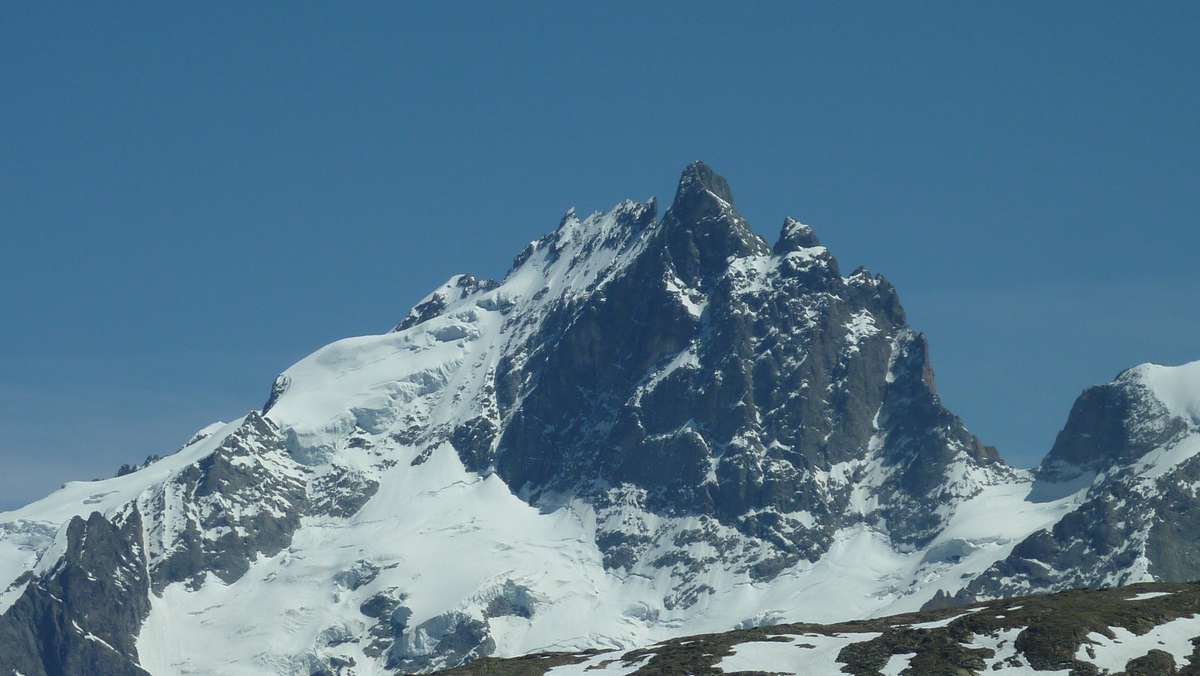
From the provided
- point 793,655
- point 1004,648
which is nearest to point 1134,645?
point 1004,648

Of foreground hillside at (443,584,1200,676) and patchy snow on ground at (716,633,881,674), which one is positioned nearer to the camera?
foreground hillside at (443,584,1200,676)

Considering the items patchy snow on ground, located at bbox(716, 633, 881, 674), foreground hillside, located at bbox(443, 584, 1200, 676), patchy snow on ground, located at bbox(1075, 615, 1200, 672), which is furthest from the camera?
patchy snow on ground, located at bbox(716, 633, 881, 674)

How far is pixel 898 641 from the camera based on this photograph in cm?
18912

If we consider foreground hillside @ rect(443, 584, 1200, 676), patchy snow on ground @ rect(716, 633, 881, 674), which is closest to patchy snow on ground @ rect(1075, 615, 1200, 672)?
foreground hillside @ rect(443, 584, 1200, 676)

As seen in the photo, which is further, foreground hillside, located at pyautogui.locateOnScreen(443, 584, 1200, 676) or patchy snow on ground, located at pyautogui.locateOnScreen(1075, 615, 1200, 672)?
foreground hillside, located at pyautogui.locateOnScreen(443, 584, 1200, 676)

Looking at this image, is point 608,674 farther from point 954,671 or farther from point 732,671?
point 954,671

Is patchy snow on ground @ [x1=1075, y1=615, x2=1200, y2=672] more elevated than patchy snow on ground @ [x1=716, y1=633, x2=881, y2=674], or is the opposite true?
patchy snow on ground @ [x1=716, y1=633, x2=881, y2=674]

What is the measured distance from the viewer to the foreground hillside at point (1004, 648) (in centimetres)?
17788

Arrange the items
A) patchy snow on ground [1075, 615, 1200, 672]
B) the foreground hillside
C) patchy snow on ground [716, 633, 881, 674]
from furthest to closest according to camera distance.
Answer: patchy snow on ground [716, 633, 881, 674]
the foreground hillside
patchy snow on ground [1075, 615, 1200, 672]

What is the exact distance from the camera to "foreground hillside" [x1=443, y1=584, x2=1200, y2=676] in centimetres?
17788

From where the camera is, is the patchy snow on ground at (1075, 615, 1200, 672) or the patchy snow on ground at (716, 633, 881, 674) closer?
the patchy snow on ground at (1075, 615, 1200, 672)

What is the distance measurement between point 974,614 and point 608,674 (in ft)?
94.0

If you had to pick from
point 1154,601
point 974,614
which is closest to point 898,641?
point 974,614

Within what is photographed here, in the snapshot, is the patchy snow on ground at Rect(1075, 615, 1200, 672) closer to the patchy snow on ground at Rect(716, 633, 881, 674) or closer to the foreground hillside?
the foreground hillside
